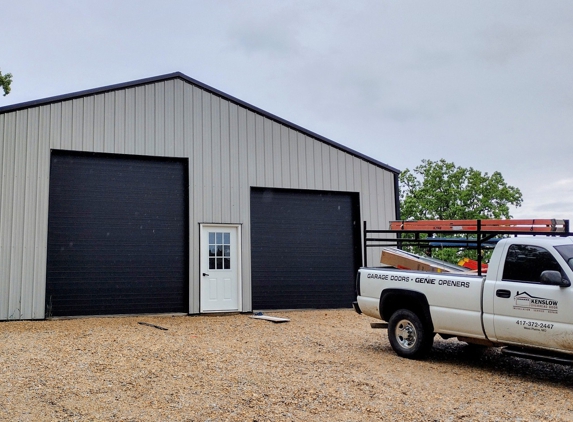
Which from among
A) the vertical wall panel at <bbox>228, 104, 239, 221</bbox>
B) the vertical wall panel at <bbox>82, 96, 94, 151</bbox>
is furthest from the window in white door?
the vertical wall panel at <bbox>82, 96, 94, 151</bbox>

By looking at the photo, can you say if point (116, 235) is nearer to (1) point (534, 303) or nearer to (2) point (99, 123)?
(2) point (99, 123)

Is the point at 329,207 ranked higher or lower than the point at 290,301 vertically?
higher

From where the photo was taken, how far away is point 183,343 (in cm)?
938

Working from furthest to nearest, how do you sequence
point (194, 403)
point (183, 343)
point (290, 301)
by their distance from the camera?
1. point (290, 301)
2. point (183, 343)
3. point (194, 403)

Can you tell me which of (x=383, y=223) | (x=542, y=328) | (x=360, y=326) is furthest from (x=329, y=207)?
(x=542, y=328)

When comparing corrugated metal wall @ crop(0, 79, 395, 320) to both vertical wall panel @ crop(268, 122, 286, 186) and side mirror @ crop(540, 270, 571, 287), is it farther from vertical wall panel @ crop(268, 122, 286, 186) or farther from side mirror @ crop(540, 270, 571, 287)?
side mirror @ crop(540, 270, 571, 287)

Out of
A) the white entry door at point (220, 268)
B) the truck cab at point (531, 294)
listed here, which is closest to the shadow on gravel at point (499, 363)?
the truck cab at point (531, 294)

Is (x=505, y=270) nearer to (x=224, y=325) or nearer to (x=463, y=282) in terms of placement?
(x=463, y=282)

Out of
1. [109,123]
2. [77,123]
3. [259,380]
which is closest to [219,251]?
[109,123]

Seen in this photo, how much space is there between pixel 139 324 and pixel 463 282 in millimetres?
7323

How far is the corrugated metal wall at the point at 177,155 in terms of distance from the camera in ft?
41.3

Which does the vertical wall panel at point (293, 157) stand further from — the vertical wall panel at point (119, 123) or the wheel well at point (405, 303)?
the wheel well at point (405, 303)

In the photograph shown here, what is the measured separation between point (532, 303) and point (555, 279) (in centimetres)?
49

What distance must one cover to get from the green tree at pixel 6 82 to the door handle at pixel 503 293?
711 inches
